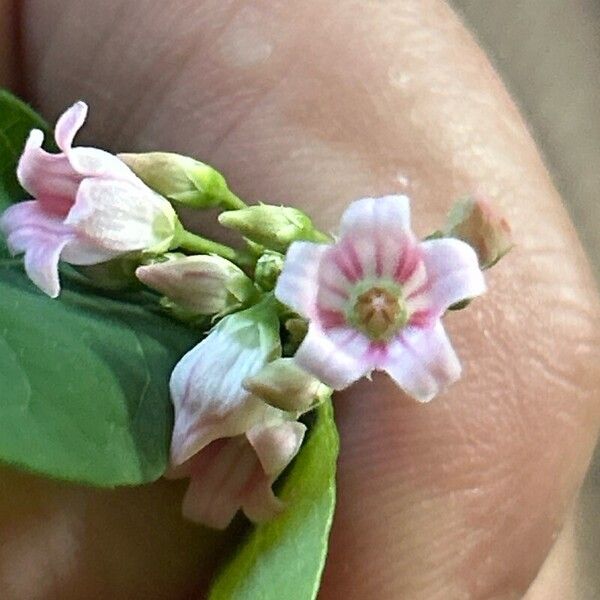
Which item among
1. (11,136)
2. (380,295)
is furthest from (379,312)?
(11,136)

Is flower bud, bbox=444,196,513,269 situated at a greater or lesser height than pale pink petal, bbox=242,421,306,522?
greater

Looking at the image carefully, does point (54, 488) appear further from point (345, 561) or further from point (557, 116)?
point (557, 116)

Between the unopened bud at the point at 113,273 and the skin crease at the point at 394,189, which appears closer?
the unopened bud at the point at 113,273

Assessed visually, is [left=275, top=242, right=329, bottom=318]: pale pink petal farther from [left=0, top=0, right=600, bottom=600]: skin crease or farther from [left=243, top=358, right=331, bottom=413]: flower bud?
[left=0, top=0, right=600, bottom=600]: skin crease

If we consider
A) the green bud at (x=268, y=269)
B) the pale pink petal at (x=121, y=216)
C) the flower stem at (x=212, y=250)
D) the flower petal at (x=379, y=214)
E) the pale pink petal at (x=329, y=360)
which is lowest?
the flower stem at (x=212, y=250)

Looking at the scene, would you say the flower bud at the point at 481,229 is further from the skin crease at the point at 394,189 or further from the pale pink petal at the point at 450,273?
the skin crease at the point at 394,189

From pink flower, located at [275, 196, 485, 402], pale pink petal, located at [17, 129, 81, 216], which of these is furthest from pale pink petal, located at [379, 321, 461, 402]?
pale pink petal, located at [17, 129, 81, 216]

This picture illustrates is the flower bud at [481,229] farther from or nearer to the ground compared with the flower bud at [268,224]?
farther from the ground

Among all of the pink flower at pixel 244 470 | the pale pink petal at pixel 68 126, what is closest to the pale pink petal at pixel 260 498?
the pink flower at pixel 244 470
